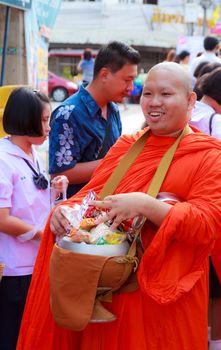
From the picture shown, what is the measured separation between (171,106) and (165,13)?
1013 inches

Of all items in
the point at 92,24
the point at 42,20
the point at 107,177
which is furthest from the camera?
the point at 92,24

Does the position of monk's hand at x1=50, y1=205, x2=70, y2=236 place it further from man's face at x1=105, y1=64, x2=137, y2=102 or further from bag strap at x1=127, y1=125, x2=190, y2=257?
man's face at x1=105, y1=64, x2=137, y2=102

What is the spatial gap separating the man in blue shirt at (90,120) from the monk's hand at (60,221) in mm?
945

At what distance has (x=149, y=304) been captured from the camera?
Result: 2.08 m

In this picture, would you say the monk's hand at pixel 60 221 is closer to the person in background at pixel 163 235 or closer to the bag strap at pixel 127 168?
the person in background at pixel 163 235

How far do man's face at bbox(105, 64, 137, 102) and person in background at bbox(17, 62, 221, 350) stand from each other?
983 mm

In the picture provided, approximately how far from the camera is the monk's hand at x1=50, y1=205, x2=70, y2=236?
2105 millimetres

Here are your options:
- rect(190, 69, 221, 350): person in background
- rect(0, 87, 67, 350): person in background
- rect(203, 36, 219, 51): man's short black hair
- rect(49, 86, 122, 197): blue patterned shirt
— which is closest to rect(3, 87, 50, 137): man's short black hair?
rect(0, 87, 67, 350): person in background

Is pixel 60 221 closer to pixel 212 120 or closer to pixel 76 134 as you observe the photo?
pixel 76 134

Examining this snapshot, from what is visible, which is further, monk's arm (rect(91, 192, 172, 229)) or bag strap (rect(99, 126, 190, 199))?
bag strap (rect(99, 126, 190, 199))

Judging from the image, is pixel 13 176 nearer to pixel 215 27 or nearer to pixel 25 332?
pixel 25 332

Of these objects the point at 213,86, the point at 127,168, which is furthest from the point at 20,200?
the point at 213,86

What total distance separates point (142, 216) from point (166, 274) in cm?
22

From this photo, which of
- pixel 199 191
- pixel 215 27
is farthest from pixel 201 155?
pixel 215 27
